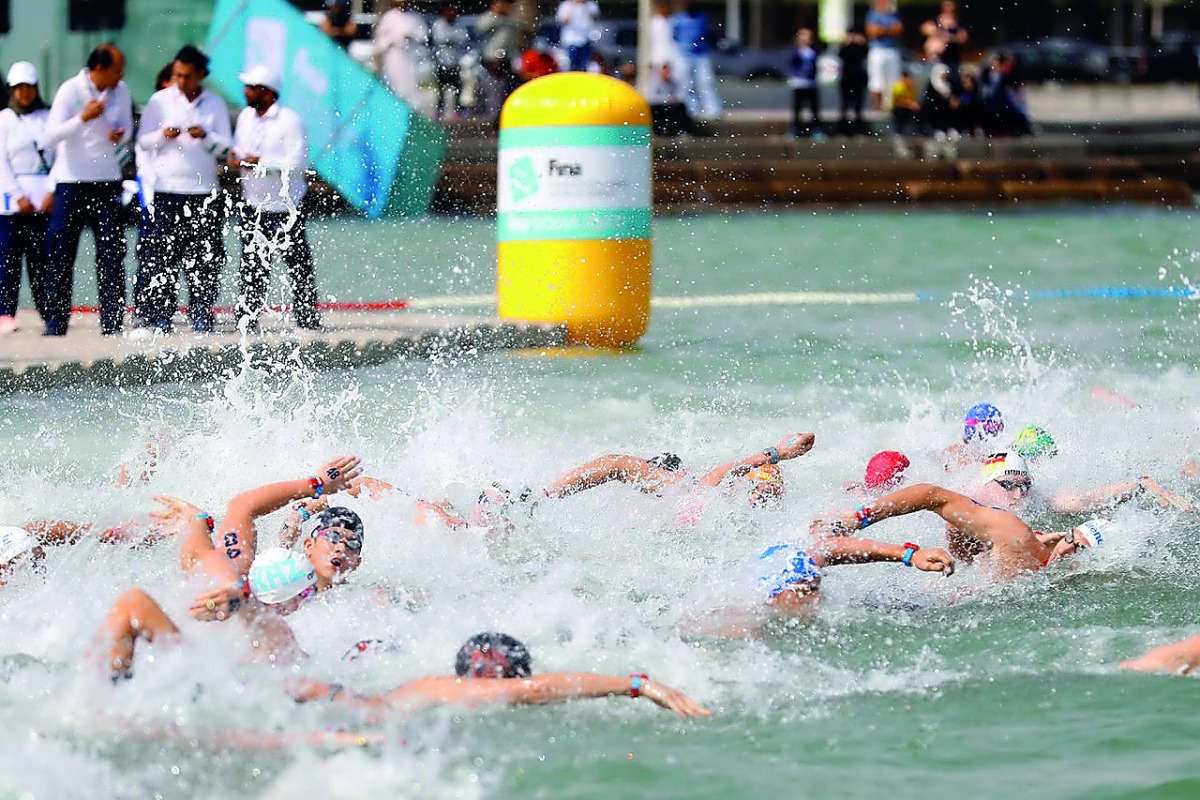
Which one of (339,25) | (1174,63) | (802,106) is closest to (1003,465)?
(802,106)

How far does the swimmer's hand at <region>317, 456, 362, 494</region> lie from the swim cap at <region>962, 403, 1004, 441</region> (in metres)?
3.65

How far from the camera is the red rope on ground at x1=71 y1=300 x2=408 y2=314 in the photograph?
13086mm

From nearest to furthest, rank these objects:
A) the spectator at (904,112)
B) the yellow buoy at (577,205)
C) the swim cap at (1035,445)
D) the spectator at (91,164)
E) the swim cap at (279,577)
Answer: the swim cap at (279,577), the swim cap at (1035,445), the spectator at (91,164), the yellow buoy at (577,205), the spectator at (904,112)

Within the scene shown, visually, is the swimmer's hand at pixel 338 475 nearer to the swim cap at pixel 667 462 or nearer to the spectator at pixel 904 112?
the swim cap at pixel 667 462

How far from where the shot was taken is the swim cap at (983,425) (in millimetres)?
9609

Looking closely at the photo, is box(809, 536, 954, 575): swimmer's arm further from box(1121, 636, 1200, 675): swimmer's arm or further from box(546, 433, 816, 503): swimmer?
box(546, 433, 816, 503): swimmer

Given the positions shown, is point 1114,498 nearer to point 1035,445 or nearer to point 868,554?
point 1035,445

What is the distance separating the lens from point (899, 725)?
641 cm

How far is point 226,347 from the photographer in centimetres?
1120

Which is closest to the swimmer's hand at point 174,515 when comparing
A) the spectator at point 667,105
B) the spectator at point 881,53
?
the spectator at point 667,105

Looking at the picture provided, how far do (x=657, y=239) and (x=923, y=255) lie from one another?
9.95 feet

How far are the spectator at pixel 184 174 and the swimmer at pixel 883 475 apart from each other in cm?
456

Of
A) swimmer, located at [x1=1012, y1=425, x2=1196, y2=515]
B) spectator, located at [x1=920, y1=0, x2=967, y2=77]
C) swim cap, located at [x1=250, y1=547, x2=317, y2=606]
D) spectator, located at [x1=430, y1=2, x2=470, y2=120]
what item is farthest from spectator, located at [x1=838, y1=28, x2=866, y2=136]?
swim cap, located at [x1=250, y1=547, x2=317, y2=606]

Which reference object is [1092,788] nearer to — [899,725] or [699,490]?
[899,725]
